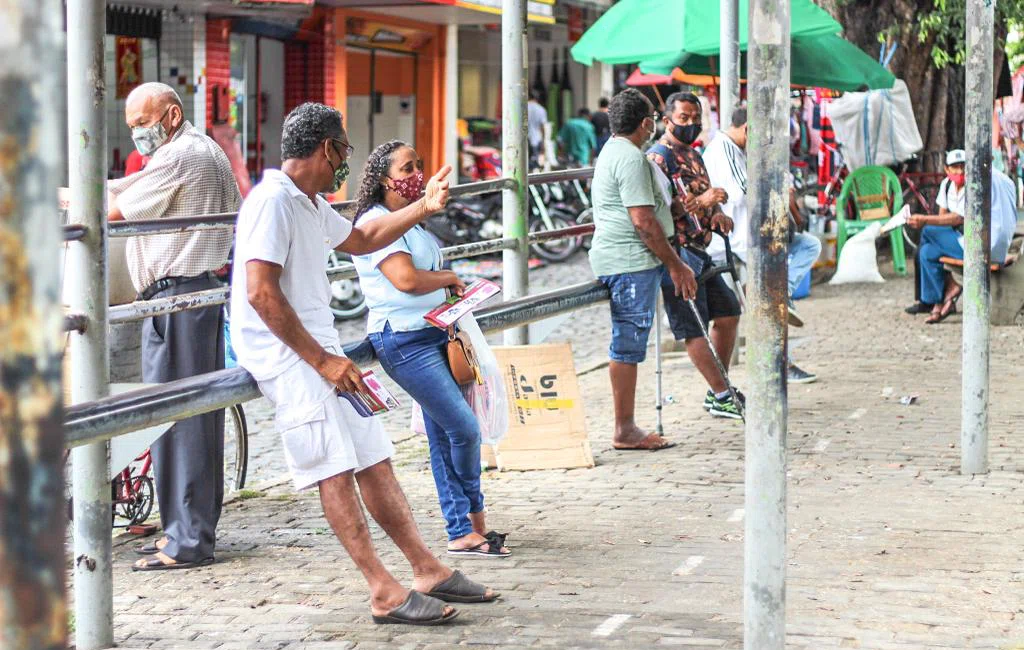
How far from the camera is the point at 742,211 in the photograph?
399 inches

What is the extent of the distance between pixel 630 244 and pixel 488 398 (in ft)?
7.00

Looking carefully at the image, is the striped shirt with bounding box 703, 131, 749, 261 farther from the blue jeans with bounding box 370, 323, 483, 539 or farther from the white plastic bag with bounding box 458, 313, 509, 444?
the blue jeans with bounding box 370, 323, 483, 539

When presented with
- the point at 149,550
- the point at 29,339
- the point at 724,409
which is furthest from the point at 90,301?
the point at 724,409

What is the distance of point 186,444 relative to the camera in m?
6.34

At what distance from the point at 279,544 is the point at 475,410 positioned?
996mm

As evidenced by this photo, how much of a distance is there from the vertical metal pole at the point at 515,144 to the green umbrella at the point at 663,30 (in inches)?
134

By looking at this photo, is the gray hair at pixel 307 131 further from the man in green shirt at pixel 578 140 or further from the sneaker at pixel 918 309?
the man in green shirt at pixel 578 140

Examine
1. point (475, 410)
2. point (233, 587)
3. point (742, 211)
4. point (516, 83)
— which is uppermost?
point (516, 83)

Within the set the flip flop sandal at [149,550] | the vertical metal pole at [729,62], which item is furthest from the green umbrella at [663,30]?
the flip flop sandal at [149,550]

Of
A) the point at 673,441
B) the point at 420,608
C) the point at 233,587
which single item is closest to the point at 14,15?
the point at 420,608

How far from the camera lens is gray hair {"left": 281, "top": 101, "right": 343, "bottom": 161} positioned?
16.9ft

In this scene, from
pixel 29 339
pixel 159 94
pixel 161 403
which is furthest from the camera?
pixel 159 94

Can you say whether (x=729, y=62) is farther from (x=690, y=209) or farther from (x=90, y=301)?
(x=90, y=301)

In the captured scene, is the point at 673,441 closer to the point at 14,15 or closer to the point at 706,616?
the point at 706,616
